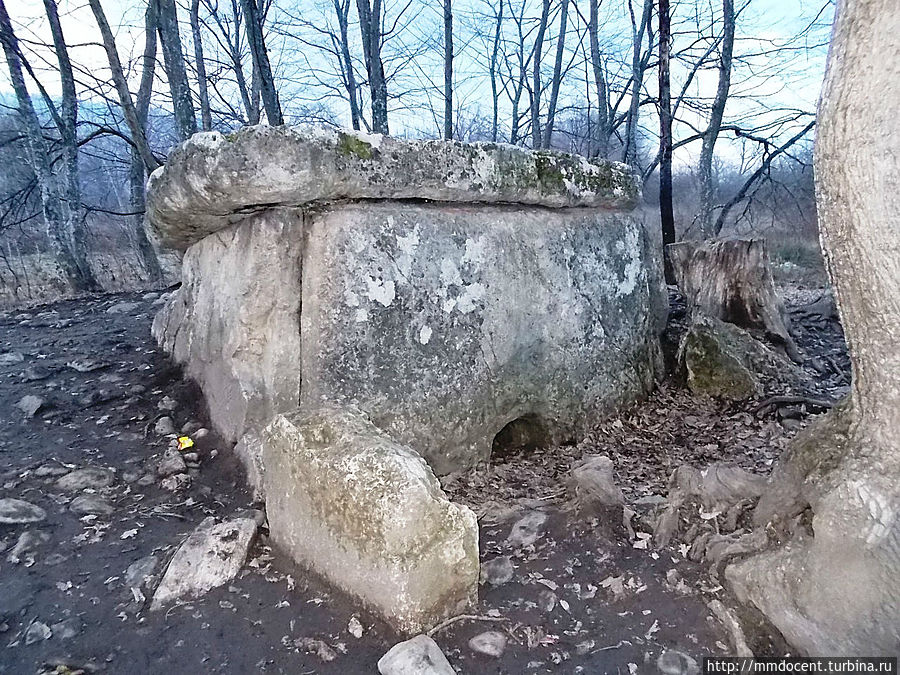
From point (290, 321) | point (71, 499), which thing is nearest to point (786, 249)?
point (290, 321)

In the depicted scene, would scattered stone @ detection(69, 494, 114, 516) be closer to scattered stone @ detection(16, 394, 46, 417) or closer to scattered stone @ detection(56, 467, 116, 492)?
scattered stone @ detection(56, 467, 116, 492)

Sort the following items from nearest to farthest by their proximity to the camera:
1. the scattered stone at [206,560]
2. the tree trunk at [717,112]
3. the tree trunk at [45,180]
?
the scattered stone at [206,560]
the tree trunk at [45,180]
the tree trunk at [717,112]

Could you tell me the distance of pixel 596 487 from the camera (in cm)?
225

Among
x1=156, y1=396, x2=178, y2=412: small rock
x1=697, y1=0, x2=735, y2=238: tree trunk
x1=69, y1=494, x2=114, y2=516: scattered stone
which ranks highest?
x1=697, y1=0, x2=735, y2=238: tree trunk

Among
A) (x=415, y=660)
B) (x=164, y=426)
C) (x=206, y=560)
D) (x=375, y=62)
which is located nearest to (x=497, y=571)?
(x=415, y=660)

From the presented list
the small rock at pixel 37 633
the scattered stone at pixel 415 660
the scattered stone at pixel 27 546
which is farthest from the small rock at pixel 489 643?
the scattered stone at pixel 27 546

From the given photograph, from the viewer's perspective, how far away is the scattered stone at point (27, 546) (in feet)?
6.70

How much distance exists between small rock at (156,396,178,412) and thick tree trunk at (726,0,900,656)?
2833 mm

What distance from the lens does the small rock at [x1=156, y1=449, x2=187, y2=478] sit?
2680 mm

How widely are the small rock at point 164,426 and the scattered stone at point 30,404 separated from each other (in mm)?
708

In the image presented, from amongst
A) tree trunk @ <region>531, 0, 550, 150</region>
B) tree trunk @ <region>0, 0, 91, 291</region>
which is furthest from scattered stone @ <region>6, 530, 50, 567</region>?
tree trunk @ <region>531, 0, 550, 150</region>

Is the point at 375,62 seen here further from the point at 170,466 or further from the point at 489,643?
the point at 489,643

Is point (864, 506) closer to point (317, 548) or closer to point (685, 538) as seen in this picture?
point (685, 538)

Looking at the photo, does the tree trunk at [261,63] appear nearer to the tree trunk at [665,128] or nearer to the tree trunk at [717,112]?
the tree trunk at [665,128]
